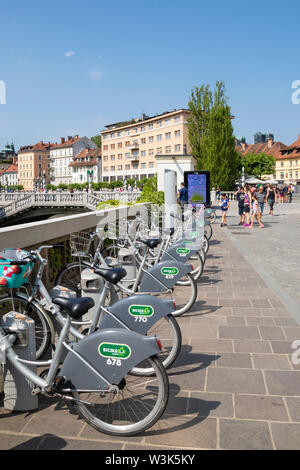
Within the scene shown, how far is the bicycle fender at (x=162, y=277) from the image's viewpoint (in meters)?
5.27

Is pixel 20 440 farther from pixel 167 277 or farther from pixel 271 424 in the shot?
pixel 167 277

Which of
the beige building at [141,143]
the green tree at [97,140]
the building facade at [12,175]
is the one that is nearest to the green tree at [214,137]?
the beige building at [141,143]

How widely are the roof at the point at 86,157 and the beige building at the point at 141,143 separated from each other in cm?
687

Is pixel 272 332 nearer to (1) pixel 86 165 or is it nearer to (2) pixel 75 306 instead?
(2) pixel 75 306

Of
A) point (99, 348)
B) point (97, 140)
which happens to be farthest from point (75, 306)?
point (97, 140)

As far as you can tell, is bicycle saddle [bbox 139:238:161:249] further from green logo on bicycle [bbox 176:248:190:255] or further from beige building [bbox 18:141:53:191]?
beige building [bbox 18:141:53:191]

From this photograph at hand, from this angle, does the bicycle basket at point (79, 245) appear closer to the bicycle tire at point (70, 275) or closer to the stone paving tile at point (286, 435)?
the bicycle tire at point (70, 275)

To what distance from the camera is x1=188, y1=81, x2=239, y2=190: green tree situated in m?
52.4

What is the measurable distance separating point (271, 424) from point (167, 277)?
2316 millimetres

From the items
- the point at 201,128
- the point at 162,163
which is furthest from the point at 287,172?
the point at 162,163

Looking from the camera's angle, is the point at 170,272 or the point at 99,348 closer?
the point at 99,348

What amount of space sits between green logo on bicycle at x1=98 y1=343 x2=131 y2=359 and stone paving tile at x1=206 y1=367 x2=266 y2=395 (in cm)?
116

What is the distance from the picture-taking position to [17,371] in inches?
134

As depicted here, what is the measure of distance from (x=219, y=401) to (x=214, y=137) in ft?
168
